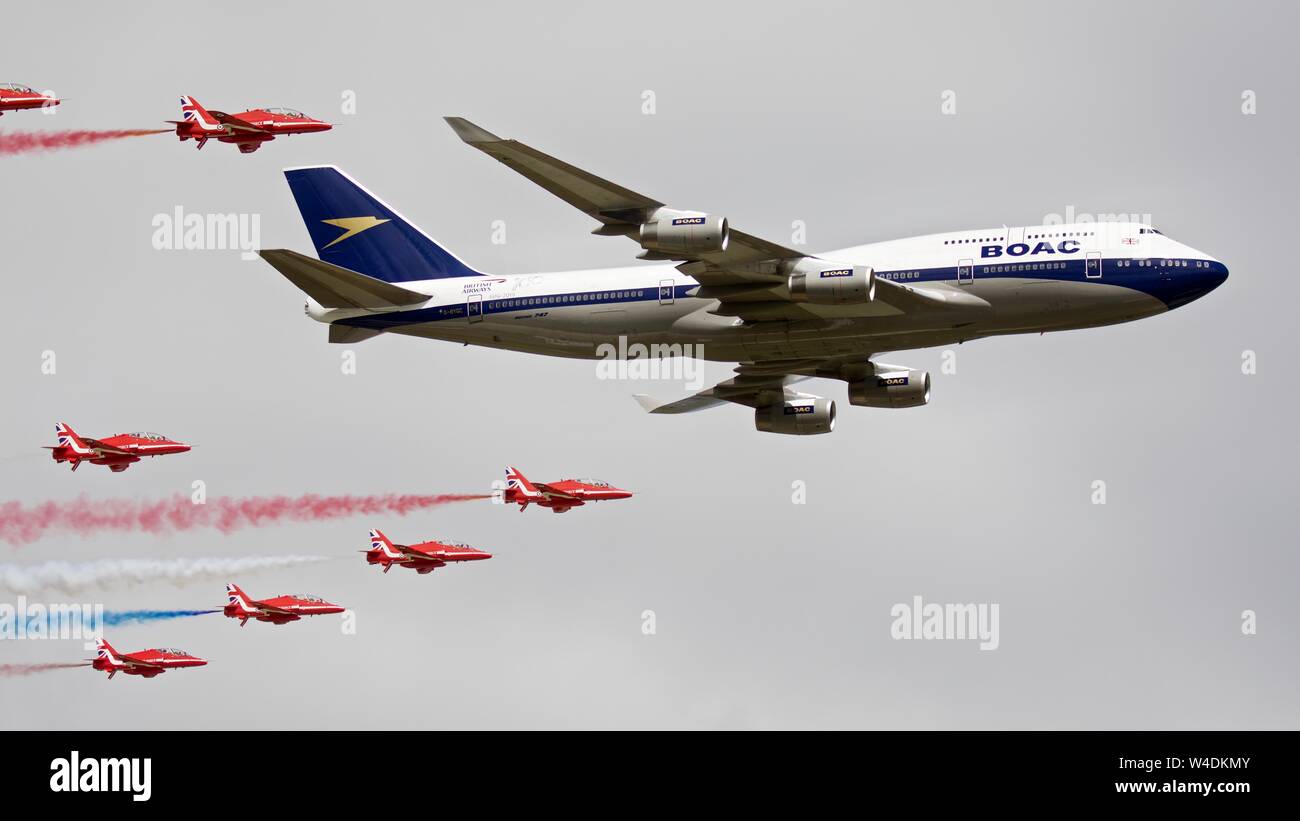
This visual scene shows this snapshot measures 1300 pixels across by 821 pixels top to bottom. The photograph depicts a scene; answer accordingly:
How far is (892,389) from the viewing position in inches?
3260

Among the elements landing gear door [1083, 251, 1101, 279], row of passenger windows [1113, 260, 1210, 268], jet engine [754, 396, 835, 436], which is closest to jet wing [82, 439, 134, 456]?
jet engine [754, 396, 835, 436]

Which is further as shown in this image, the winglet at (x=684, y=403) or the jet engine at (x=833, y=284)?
the winglet at (x=684, y=403)

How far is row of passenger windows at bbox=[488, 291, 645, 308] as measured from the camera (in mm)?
76188

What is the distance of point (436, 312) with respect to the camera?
3120 inches

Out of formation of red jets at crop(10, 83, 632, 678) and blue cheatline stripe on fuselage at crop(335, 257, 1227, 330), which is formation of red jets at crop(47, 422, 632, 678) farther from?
blue cheatline stripe on fuselage at crop(335, 257, 1227, 330)

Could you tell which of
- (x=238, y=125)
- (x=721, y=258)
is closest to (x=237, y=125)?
(x=238, y=125)

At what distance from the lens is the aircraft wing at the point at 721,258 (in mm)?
66625

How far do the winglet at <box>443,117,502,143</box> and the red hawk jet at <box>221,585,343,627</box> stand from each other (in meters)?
26.3

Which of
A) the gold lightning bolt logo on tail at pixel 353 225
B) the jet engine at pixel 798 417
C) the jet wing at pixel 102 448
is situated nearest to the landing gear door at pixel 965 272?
the jet engine at pixel 798 417

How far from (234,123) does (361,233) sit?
13437 mm

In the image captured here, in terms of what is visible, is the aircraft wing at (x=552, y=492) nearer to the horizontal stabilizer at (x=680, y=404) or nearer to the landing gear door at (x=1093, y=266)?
the horizontal stabilizer at (x=680, y=404)

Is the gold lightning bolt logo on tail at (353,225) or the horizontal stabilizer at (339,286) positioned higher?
the gold lightning bolt logo on tail at (353,225)

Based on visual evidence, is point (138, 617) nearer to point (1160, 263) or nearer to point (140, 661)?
point (140, 661)
